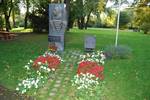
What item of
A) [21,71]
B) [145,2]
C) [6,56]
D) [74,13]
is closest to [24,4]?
[74,13]

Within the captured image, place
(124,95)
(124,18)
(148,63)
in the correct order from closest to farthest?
(124,95), (148,63), (124,18)

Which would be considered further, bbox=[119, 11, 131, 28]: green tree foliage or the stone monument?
bbox=[119, 11, 131, 28]: green tree foliage

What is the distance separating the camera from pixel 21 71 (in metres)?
11.1

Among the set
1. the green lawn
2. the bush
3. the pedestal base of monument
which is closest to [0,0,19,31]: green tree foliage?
the pedestal base of monument

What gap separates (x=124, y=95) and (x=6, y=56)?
6.72 m

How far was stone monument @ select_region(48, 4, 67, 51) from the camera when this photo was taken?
15.8 metres

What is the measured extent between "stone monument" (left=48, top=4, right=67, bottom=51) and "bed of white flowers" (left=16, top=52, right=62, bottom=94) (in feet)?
17.1

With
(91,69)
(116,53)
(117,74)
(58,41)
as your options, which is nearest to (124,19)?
(58,41)

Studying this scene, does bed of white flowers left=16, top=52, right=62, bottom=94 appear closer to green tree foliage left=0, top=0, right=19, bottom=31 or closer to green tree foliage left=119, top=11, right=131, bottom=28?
green tree foliage left=0, top=0, right=19, bottom=31

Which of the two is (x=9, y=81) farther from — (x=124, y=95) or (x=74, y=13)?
(x=74, y=13)

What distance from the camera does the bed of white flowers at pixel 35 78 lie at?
907cm

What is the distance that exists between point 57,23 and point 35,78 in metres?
6.53

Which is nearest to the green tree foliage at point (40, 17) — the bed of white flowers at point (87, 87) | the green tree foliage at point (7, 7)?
the green tree foliage at point (7, 7)

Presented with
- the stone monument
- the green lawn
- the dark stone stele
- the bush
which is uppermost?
the stone monument
